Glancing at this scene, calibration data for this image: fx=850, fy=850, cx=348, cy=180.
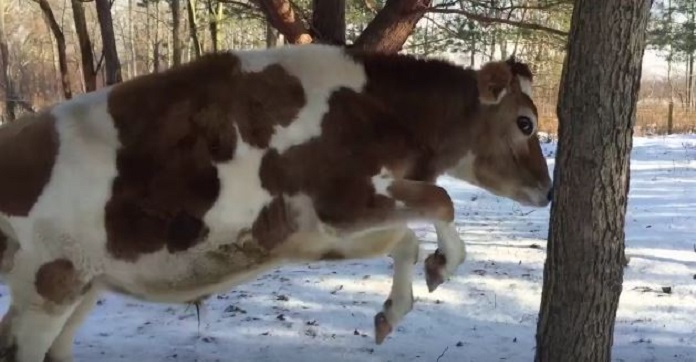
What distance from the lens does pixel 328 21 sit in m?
7.04

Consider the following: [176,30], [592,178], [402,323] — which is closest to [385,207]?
[592,178]

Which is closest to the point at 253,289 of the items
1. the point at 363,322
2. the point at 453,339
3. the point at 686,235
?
the point at 363,322

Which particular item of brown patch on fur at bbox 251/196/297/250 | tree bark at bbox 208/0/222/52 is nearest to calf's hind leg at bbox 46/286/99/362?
brown patch on fur at bbox 251/196/297/250

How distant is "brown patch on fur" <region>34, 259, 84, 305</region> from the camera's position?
3885 mm

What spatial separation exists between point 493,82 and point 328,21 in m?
2.99

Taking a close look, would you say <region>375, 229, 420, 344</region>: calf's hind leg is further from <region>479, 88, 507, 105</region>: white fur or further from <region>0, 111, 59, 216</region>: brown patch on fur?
<region>0, 111, 59, 216</region>: brown patch on fur

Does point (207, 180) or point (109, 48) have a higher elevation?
point (109, 48)

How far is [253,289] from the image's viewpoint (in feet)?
24.1

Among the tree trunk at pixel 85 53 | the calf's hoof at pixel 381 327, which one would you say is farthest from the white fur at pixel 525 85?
the tree trunk at pixel 85 53

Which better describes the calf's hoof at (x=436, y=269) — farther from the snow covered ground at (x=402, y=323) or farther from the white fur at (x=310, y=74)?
the white fur at (x=310, y=74)

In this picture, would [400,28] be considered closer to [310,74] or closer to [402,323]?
[402,323]

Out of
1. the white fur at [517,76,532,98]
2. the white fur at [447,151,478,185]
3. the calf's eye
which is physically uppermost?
the white fur at [517,76,532,98]

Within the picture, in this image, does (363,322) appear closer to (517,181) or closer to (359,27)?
(517,181)

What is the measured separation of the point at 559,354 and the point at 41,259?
249cm
